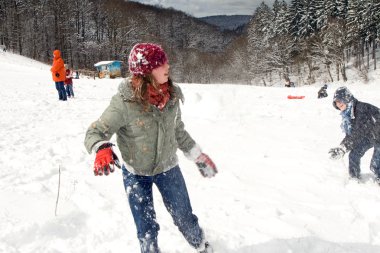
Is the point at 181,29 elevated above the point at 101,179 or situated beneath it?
elevated above

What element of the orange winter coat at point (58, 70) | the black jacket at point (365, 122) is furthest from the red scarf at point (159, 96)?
the orange winter coat at point (58, 70)

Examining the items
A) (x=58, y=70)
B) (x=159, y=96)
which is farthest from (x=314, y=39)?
(x=159, y=96)

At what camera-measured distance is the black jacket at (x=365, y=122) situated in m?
5.26

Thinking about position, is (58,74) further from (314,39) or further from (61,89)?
(314,39)

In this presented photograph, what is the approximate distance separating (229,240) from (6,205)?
2.55 m

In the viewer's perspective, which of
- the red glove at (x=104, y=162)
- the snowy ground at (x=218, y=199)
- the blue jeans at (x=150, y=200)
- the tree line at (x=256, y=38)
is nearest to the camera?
the red glove at (x=104, y=162)

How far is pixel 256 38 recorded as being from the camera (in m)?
75.4

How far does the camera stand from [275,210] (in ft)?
14.6

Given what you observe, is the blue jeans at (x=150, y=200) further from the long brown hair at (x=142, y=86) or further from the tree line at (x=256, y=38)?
the tree line at (x=256, y=38)

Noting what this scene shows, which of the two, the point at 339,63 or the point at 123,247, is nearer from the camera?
the point at 123,247

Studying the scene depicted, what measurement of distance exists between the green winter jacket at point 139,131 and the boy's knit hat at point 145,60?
134mm

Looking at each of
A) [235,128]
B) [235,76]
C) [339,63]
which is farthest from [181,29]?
[235,128]

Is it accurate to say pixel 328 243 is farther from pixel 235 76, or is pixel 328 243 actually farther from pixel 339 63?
pixel 235 76

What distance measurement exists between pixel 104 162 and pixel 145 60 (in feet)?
2.73
